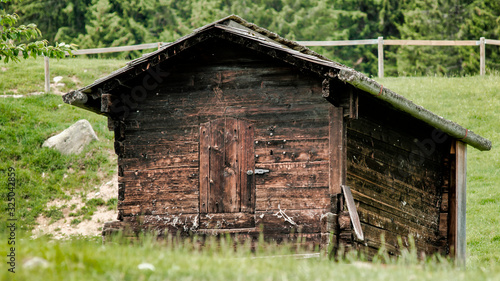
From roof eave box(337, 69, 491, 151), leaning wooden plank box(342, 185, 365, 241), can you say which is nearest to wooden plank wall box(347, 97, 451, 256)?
leaning wooden plank box(342, 185, 365, 241)

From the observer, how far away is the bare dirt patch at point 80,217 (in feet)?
49.3

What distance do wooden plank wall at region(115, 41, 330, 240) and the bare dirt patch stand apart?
216 inches

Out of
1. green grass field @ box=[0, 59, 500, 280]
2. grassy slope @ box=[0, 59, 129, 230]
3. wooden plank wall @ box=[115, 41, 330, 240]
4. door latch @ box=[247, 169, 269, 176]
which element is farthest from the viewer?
grassy slope @ box=[0, 59, 129, 230]

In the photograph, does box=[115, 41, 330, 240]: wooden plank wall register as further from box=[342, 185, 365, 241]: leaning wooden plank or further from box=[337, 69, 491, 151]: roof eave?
box=[337, 69, 491, 151]: roof eave

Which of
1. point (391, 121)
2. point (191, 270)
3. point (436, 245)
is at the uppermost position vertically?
point (391, 121)

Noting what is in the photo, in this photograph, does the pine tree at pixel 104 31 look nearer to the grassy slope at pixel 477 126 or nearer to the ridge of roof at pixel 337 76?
the grassy slope at pixel 477 126

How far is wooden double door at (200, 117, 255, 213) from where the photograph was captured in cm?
897

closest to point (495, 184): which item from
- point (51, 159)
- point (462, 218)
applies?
point (462, 218)

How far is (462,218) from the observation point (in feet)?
36.3

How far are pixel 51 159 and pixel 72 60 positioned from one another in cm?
1221

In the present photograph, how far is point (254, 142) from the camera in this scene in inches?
354

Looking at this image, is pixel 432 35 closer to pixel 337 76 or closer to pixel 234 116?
pixel 234 116

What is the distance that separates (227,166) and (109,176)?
902 cm

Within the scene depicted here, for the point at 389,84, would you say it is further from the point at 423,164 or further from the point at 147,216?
the point at 147,216
